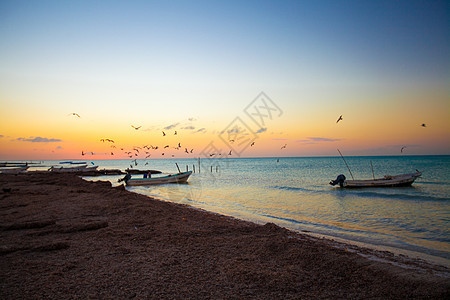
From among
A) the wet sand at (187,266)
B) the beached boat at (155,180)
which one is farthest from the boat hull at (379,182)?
the beached boat at (155,180)

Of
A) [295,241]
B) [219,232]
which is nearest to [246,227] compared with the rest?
[219,232]

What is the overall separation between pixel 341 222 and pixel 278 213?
3.50m

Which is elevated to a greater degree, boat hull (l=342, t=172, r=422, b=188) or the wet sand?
the wet sand

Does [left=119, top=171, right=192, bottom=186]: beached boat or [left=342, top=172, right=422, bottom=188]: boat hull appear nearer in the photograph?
[left=342, top=172, right=422, bottom=188]: boat hull

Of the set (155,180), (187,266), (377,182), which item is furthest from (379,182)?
(187,266)

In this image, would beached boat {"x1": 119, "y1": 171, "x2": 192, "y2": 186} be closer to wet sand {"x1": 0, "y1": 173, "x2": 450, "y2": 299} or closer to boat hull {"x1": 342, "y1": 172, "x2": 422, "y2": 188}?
boat hull {"x1": 342, "y1": 172, "x2": 422, "y2": 188}

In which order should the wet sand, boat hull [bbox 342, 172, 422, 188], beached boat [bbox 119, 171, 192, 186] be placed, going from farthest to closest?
beached boat [bbox 119, 171, 192, 186] → boat hull [bbox 342, 172, 422, 188] → the wet sand

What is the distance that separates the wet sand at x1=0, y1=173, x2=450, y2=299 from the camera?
14.6ft

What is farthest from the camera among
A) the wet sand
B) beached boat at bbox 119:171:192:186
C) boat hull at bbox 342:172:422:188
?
beached boat at bbox 119:171:192:186

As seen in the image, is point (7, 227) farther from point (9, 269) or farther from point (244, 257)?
point (244, 257)

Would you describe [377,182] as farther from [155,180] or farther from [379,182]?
[155,180]

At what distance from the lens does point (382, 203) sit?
18594mm

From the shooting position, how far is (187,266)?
18.1 feet

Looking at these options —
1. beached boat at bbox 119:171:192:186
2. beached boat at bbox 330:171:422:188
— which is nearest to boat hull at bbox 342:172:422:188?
beached boat at bbox 330:171:422:188
